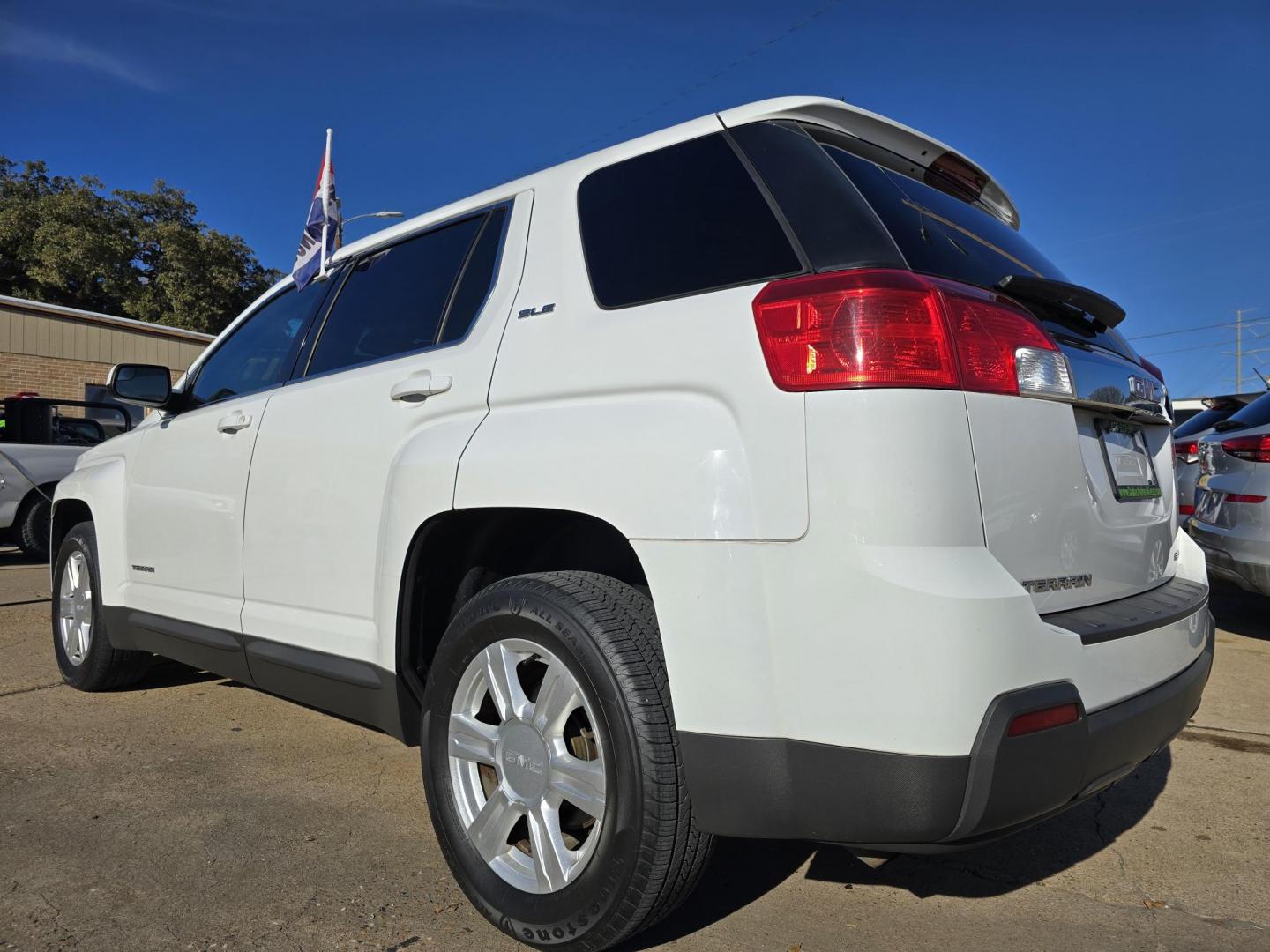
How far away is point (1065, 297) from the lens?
7.05 ft

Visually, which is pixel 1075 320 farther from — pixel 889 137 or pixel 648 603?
pixel 648 603

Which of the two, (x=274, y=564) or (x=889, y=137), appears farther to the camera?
(x=274, y=564)

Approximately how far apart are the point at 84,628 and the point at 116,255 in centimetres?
3294

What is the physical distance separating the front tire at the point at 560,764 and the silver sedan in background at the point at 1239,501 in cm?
444

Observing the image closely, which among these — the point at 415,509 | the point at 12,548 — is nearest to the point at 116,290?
the point at 12,548

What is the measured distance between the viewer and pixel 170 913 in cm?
234

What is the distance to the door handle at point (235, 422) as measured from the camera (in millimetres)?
3352

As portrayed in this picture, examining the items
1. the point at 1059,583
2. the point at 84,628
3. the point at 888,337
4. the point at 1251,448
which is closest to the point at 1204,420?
the point at 1251,448

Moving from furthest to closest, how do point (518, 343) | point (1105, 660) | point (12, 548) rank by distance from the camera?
point (12, 548) → point (518, 343) → point (1105, 660)

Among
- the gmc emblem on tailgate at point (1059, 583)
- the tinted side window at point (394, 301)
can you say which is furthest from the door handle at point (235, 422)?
the gmc emblem on tailgate at point (1059, 583)

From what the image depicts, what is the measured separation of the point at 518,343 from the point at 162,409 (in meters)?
2.37

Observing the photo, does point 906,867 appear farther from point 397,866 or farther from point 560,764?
point 397,866

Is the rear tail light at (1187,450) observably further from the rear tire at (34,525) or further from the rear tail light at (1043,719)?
the rear tire at (34,525)

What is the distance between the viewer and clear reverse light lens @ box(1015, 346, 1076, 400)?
190 centimetres
